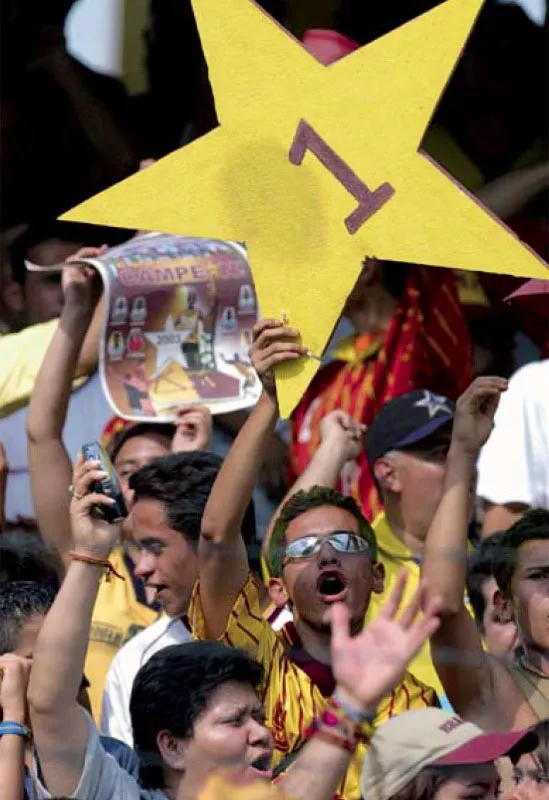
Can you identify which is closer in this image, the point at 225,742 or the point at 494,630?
the point at 225,742

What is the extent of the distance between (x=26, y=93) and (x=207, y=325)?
107cm

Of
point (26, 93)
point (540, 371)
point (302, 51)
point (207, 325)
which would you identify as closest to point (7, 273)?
point (26, 93)

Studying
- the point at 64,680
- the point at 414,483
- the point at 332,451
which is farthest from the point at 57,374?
the point at 64,680

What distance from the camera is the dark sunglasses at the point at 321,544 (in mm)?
4266

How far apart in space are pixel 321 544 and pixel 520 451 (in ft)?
3.07

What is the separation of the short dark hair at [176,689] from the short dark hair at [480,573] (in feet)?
2.84

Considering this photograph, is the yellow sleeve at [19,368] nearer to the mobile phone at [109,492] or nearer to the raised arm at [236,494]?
the raised arm at [236,494]

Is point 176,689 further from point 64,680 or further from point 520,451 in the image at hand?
point 520,451

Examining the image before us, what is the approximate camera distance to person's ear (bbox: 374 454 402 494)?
5.11 meters

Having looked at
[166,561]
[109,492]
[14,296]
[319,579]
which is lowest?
[14,296]

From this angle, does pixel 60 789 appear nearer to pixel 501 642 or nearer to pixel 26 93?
pixel 501 642

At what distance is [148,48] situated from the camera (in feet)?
19.1

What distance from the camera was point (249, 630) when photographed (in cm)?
418

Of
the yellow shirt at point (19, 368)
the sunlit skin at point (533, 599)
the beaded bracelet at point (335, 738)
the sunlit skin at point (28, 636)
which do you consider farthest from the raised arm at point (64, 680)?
the yellow shirt at point (19, 368)
